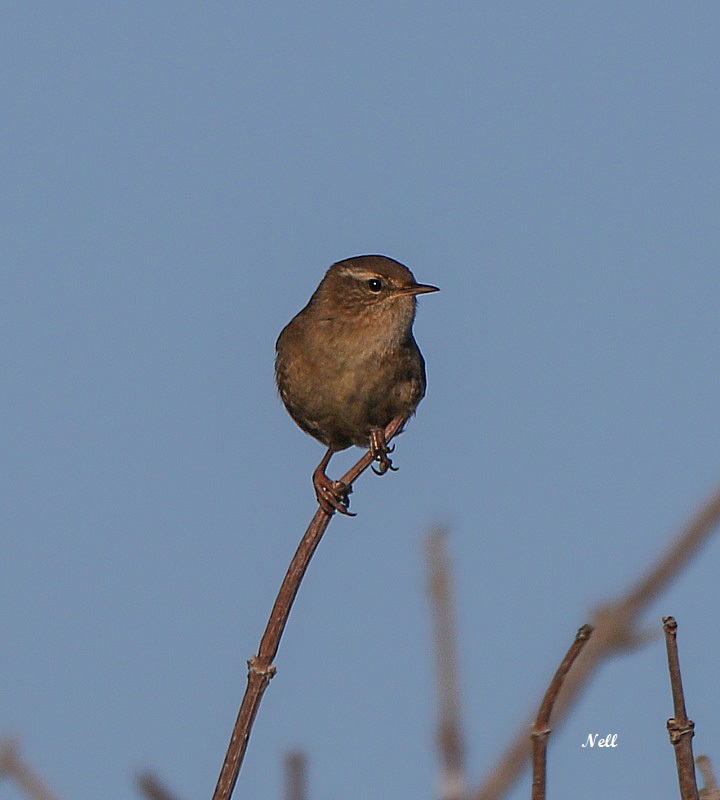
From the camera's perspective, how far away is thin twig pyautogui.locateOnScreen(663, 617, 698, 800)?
222cm

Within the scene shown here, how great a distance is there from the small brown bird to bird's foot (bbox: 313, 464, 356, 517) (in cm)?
10

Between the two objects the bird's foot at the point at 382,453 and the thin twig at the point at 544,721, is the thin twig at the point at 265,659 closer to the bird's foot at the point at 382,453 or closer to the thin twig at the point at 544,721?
the thin twig at the point at 544,721

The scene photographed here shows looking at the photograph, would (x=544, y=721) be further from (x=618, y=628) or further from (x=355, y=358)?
(x=355, y=358)

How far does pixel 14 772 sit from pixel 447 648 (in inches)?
33.0

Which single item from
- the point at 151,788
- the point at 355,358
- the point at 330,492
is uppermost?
the point at 355,358

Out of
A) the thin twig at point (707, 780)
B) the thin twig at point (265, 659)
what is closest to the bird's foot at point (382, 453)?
the thin twig at point (265, 659)

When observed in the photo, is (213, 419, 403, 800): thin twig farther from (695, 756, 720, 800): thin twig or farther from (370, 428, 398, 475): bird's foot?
(370, 428, 398, 475): bird's foot

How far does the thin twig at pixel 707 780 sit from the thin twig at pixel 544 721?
1.08ft

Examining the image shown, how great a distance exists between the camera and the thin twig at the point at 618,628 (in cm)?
218

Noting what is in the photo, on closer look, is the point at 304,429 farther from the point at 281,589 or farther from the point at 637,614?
the point at 637,614

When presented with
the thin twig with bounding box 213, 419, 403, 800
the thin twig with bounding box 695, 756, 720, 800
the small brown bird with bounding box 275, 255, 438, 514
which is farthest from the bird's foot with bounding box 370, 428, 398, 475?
the thin twig with bounding box 695, 756, 720, 800

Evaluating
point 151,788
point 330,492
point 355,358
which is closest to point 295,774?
point 151,788

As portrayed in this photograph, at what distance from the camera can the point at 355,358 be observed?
6.70 metres

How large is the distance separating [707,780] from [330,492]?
9.92 feet
